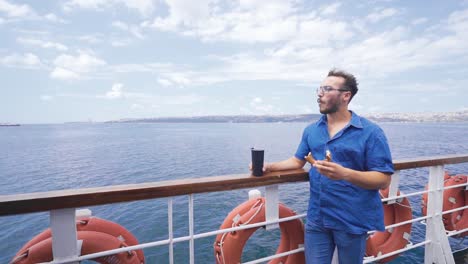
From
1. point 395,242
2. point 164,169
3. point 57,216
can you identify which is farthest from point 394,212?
point 164,169

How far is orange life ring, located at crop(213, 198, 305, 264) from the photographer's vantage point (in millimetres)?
1553

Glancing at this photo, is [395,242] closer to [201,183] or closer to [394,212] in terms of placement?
[394,212]

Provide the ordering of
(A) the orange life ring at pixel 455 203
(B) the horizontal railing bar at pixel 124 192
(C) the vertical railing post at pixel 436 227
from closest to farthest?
(B) the horizontal railing bar at pixel 124 192
(C) the vertical railing post at pixel 436 227
(A) the orange life ring at pixel 455 203

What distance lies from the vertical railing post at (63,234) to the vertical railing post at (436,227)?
222 cm

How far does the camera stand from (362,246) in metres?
1.34

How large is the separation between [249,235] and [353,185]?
67 cm

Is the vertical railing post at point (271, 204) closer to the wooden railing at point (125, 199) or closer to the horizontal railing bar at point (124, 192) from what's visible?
the wooden railing at point (125, 199)

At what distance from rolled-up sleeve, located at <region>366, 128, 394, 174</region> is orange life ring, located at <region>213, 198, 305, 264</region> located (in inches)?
23.1

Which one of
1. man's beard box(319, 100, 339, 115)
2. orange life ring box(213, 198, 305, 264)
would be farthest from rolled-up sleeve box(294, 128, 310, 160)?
orange life ring box(213, 198, 305, 264)

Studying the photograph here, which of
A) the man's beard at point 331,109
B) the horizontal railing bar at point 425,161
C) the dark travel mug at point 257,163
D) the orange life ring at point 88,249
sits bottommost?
the orange life ring at point 88,249

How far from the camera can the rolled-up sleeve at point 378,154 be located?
120 centimetres

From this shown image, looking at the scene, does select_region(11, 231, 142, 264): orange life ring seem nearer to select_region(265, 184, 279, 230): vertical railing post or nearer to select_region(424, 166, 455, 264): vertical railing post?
select_region(265, 184, 279, 230): vertical railing post

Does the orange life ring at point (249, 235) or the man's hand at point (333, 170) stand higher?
the man's hand at point (333, 170)

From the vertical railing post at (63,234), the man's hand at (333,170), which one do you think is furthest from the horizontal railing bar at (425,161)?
the vertical railing post at (63,234)
